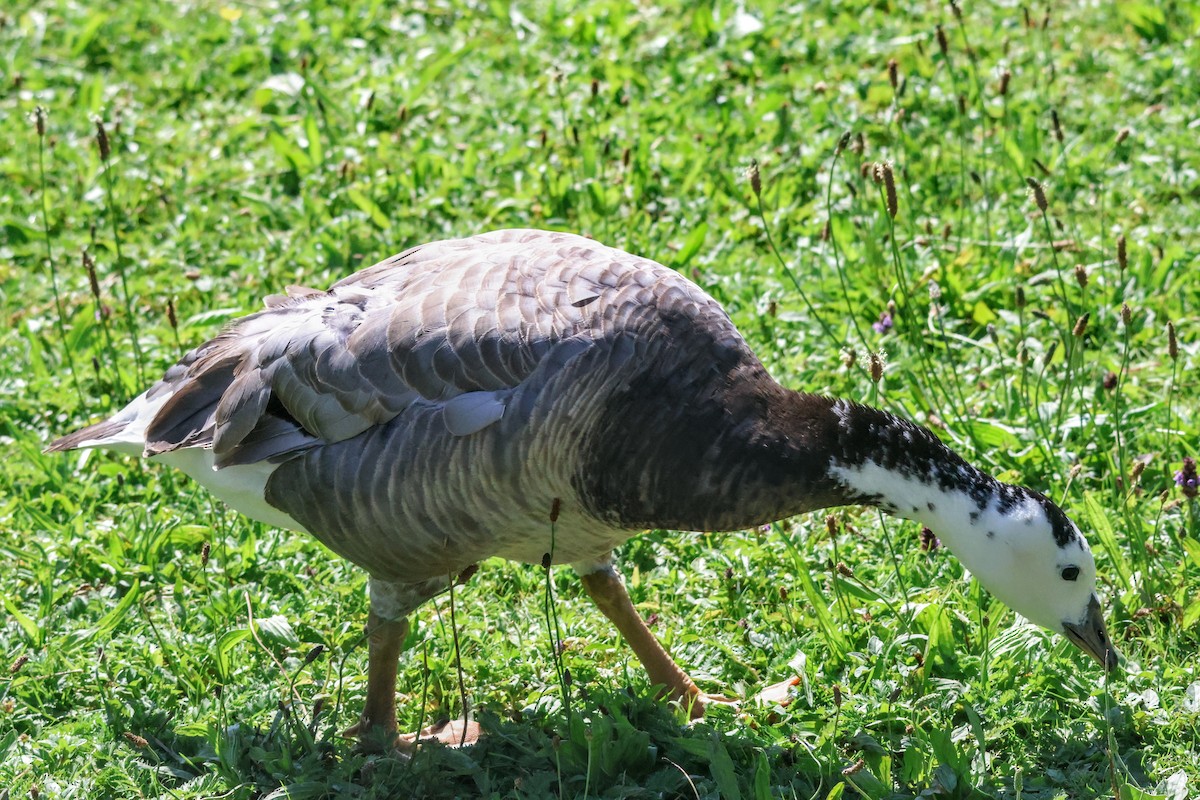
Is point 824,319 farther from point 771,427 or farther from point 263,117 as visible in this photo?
point 263,117

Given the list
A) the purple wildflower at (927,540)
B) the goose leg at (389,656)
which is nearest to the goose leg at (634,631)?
the goose leg at (389,656)

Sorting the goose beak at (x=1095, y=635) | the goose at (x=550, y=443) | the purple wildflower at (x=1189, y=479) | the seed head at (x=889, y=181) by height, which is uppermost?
the seed head at (x=889, y=181)

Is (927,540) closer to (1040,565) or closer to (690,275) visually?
(1040,565)

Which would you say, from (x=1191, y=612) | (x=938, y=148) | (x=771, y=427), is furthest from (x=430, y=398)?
(x=938, y=148)

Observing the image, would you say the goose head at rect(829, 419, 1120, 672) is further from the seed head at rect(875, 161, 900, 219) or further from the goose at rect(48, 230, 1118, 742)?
the seed head at rect(875, 161, 900, 219)

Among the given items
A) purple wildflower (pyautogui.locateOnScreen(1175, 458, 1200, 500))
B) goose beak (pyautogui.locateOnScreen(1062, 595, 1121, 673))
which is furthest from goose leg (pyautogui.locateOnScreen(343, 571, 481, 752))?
purple wildflower (pyautogui.locateOnScreen(1175, 458, 1200, 500))

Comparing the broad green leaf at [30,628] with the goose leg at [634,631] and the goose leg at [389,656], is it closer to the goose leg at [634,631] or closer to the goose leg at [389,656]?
the goose leg at [389,656]

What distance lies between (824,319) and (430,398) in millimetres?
2626

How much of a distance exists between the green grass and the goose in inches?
13.7

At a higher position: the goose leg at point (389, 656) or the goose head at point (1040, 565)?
the goose head at point (1040, 565)

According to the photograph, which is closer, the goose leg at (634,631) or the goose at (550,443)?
the goose at (550,443)

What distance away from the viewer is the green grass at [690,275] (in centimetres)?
421

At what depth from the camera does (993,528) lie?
3.79 meters

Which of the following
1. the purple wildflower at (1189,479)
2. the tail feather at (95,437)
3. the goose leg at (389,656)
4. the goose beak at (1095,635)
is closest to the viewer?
the goose beak at (1095,635)
